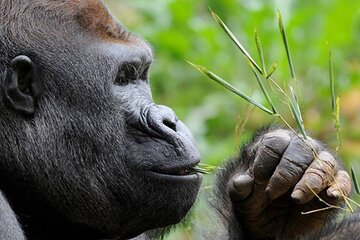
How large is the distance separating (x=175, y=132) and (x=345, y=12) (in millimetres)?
4995

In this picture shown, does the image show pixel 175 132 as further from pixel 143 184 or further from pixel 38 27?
pixel 38 27

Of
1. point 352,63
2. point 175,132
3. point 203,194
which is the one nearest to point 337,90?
point 352,63

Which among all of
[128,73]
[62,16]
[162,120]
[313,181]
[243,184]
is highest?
[62,16]

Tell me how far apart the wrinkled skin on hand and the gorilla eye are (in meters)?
0.61

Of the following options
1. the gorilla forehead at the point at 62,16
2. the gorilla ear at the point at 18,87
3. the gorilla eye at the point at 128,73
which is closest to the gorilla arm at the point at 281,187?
the gorilla eye at the point at 128,73

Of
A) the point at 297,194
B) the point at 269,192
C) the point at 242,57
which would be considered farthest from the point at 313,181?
the point at 242,57

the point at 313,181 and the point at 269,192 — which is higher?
the point at 313,181

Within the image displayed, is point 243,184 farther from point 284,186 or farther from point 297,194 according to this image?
point 297,194

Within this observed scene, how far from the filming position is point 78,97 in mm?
4355

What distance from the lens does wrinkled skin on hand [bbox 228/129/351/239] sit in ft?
14.1

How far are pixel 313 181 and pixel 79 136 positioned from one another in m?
0.96

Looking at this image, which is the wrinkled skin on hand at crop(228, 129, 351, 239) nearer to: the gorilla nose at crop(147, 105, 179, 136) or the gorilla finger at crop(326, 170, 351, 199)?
the gorilla finger at crop(326, 170, 351, 199)

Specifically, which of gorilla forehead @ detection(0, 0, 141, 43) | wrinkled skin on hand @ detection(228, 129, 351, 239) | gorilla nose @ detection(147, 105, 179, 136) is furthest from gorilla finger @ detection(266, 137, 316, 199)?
gorilla forehead @ detection(0, 0, 141, 43)

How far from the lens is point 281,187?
4.38 m
